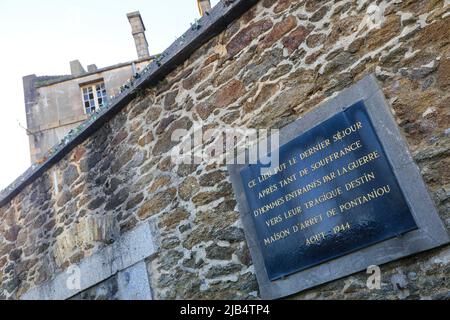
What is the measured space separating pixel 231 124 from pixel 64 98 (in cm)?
1304

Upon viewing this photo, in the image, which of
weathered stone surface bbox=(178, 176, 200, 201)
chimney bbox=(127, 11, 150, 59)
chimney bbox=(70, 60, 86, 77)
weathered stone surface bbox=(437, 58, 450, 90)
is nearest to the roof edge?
weathered stone surface bbox=(178, 176, 200, 201)

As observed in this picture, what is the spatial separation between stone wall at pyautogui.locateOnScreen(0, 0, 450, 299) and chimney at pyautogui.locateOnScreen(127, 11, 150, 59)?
1242 centimetres

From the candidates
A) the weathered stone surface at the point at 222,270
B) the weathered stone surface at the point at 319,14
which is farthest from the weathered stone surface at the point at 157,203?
the weathered stone surface at the point at 319,14

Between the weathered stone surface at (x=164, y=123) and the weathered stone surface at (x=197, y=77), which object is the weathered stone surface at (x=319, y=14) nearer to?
the weathered stone surface at (x=197, y=77)

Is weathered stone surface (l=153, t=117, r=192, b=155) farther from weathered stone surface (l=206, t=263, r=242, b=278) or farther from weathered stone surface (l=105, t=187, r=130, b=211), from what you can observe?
weathered stone surface (l=206, t=263, r=242, b=278)

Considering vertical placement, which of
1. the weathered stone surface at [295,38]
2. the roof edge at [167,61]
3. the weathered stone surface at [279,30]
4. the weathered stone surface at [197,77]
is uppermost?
the roof edge at [167,61]

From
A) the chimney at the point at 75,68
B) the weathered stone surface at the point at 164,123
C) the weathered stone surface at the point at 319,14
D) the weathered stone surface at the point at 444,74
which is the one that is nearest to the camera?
the weathered stone surface at the point at 444,74

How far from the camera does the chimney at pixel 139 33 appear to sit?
56.7 feet

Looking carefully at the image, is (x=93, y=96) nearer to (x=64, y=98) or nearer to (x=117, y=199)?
(x=64, y=98)

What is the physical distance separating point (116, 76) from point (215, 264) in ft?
42.2

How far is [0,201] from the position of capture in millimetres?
6094

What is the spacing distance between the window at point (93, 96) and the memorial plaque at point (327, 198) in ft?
42.7
